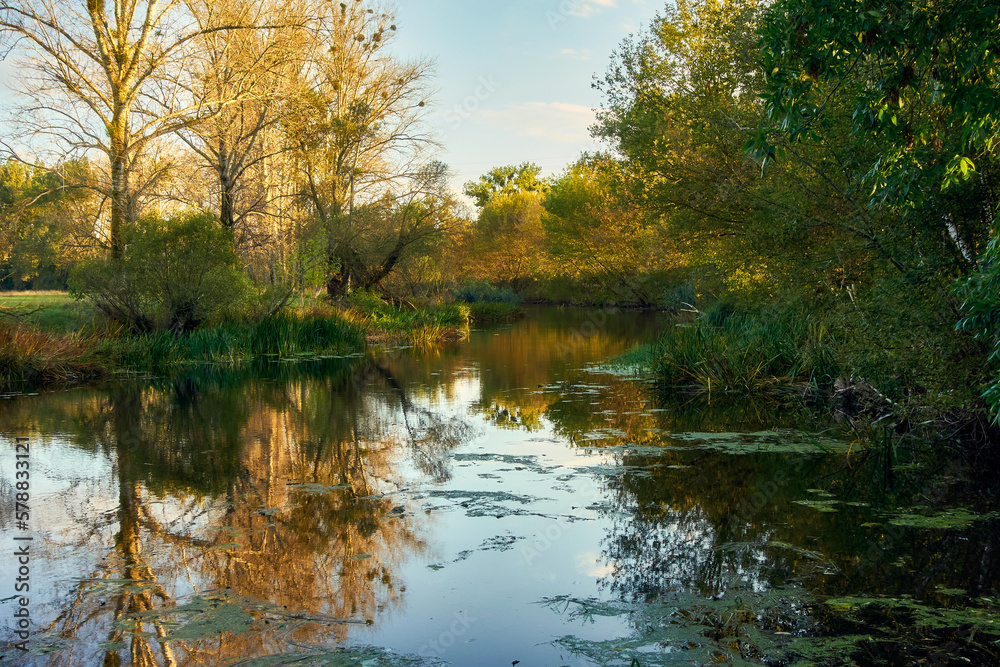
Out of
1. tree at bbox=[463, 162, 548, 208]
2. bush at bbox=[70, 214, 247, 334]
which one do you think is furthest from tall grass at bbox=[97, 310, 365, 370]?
tree at bbox=[463, 162, 548, 208]

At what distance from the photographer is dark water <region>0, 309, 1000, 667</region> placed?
3.97 metres

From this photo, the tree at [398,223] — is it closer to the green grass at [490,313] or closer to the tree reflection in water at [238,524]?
the green grass at [490,313]

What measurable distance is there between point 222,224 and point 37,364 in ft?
23.2

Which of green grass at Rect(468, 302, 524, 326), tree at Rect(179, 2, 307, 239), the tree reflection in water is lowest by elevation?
the tree reflection in water

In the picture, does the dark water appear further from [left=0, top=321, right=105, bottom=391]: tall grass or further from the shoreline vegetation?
the shoreline vegetation

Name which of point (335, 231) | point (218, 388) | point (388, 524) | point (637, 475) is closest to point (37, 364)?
point (218, 388)

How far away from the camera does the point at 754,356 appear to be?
42.1ft

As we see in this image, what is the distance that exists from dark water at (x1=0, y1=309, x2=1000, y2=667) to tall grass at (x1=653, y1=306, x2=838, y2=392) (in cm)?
169

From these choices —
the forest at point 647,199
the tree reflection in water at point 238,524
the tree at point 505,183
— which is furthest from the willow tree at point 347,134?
the tree at point 505,183

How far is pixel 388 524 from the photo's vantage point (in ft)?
19.6

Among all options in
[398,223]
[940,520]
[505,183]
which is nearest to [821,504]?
[940,520]

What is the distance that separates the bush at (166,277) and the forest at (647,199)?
5 centimetres

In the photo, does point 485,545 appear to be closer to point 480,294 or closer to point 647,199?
point 647,199

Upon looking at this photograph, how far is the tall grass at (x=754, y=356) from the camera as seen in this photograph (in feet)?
39.1
